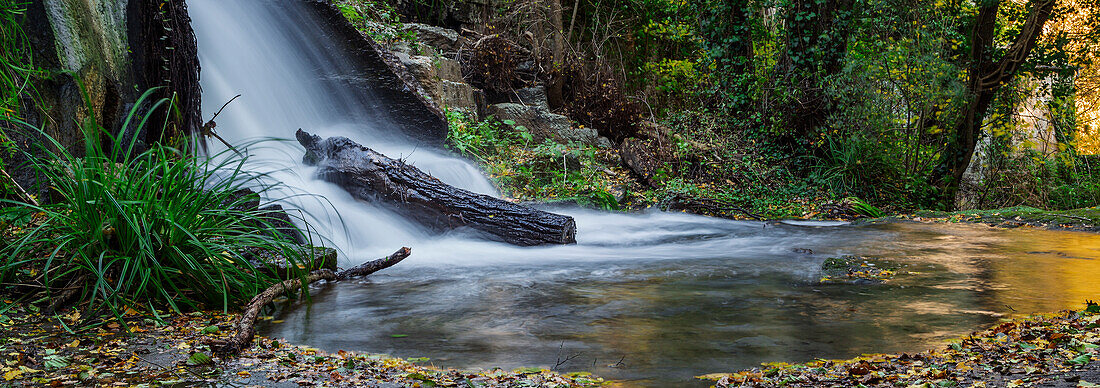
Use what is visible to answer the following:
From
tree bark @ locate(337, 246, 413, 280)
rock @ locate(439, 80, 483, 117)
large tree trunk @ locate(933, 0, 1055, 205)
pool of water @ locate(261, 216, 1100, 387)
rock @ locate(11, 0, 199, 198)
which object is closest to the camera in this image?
pool of water @ locate(261, 216, 1100, 387)

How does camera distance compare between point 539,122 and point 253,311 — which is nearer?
point 253,311

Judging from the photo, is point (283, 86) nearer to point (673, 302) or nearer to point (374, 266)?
point (374, 266)

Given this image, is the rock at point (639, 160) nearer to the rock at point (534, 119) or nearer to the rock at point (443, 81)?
the rock at point (534, 119)

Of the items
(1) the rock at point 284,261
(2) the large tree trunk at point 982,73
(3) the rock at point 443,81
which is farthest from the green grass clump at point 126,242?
(2) the large tree trunk at point 982,73

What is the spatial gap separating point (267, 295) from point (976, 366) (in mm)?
3559

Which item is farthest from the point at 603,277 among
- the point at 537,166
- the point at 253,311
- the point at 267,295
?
the point at 537,166

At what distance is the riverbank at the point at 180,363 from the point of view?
9.81 feet

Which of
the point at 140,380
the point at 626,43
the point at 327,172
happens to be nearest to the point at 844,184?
the point at 626,43

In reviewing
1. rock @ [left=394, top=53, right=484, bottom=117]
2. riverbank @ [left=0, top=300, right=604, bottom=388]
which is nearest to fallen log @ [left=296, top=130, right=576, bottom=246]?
rock @ [left=394, top=53, right=484, bottom=117]

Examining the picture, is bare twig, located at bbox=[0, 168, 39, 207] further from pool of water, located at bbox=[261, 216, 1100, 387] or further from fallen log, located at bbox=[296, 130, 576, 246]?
fallen log, located at bbox=[296, 130, 576, 246]

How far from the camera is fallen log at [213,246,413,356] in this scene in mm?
3363

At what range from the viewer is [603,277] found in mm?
5914

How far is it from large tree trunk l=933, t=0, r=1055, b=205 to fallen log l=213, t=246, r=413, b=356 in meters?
9.97

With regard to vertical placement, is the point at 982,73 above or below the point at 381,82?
above
